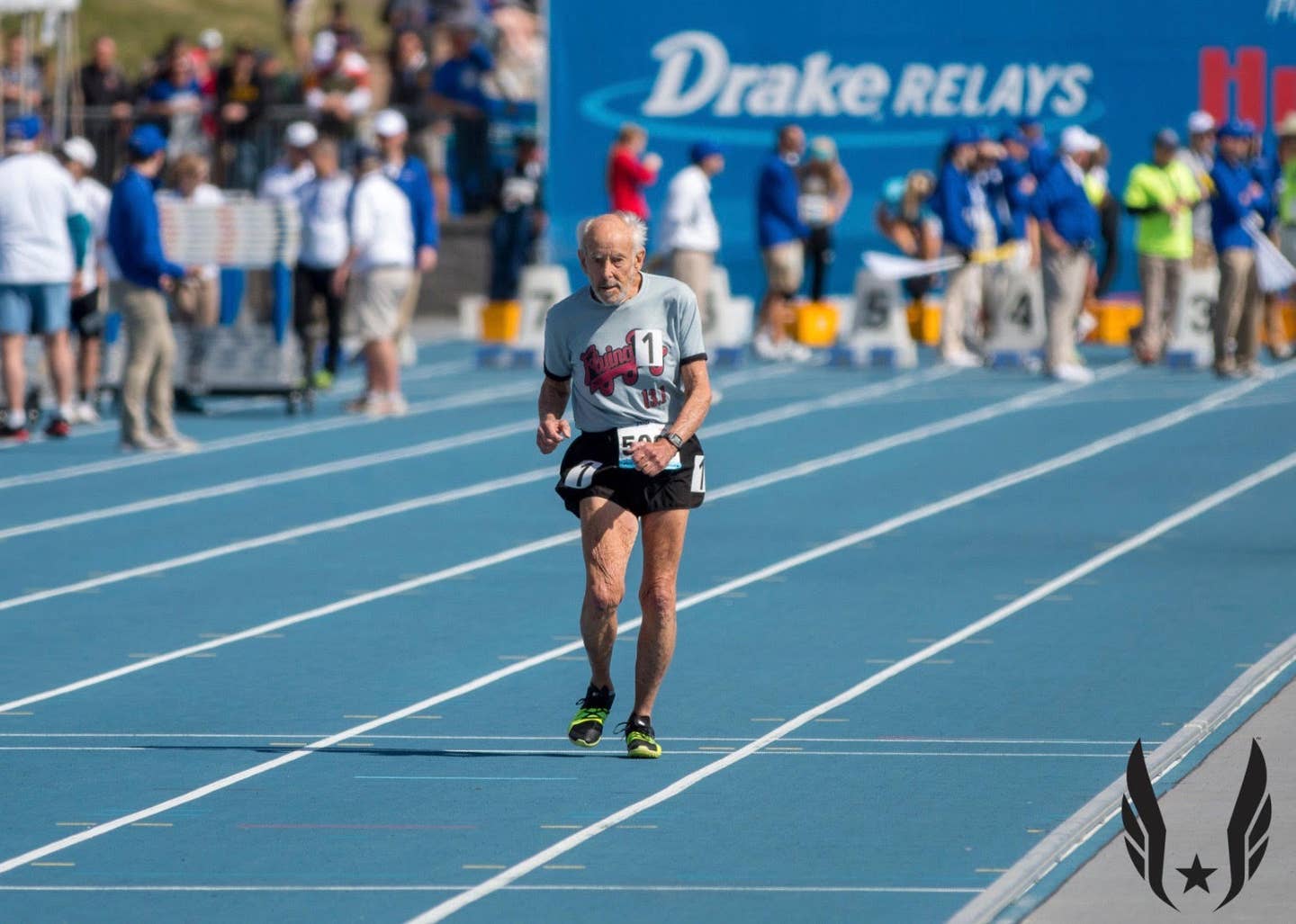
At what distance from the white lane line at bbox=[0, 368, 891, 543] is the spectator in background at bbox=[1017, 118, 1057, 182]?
83.0 inches

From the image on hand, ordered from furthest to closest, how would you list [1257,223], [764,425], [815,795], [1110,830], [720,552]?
[1257,223]
[764,425]
[720,552]
[815,795]
[1110,830]

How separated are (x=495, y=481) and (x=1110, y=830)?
379 inches

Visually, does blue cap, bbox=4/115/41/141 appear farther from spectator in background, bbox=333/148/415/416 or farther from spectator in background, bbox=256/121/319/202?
spectator in background, bbox=256/121/319/202

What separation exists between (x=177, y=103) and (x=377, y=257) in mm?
11085

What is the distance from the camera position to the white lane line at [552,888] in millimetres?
6582

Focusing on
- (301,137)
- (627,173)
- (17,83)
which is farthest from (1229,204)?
(17,83)

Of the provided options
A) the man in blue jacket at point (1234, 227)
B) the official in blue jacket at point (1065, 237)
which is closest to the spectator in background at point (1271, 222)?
the man in blue jacket at point (1234, 227)

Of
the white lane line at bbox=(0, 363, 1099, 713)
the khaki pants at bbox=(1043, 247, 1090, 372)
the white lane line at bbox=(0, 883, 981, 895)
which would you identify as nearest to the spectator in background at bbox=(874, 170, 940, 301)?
the khaki pants at bbox=(1043, 247, 1090, 372)

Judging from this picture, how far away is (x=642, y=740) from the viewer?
27.2 ft

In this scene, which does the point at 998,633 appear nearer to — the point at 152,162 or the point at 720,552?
the point at 720,552

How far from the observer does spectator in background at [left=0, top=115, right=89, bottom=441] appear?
1797cm

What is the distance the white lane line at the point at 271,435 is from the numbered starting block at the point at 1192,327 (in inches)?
223

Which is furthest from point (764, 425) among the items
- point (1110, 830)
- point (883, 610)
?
point (1110, 830)

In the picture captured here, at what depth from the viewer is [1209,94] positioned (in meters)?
27.2
